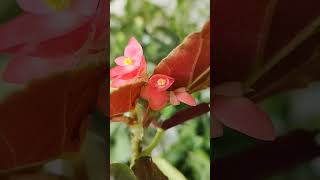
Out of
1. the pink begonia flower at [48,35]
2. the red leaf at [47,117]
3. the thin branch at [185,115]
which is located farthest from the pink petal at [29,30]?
the thin branch at [185,115]

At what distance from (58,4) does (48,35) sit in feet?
0.31

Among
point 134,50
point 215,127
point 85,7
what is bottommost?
point 215,127

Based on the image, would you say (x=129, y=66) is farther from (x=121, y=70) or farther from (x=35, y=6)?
(x=35, y=6)

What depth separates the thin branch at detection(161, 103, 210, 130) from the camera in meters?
1.67

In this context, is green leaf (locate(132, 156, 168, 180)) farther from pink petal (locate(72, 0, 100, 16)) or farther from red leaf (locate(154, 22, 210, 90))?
pink petal (locate(72, 0, 100, 16))

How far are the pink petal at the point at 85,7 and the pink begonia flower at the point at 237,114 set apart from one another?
42 cm

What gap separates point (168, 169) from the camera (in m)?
1.69

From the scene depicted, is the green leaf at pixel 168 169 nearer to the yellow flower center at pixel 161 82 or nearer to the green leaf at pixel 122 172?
the green leaf at pixel 122 172

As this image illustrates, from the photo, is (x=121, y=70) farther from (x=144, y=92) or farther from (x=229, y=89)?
(x=229, y=89)

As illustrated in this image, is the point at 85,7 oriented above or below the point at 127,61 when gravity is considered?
above

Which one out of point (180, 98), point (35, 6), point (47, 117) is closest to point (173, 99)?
point (180, 98)

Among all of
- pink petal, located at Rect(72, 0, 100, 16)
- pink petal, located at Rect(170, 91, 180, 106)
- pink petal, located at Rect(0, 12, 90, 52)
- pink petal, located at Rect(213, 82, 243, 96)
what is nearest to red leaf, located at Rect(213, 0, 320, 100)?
pink petal, located at Rect(213, 82, 243, 96)

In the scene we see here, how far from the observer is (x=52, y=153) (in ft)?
5.55

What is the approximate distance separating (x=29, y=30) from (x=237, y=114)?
0.64 metres
